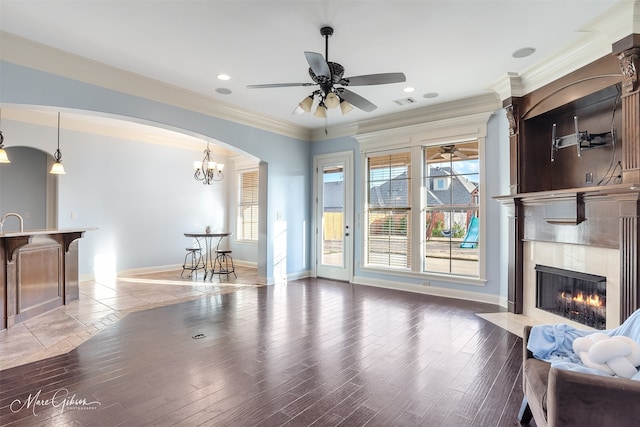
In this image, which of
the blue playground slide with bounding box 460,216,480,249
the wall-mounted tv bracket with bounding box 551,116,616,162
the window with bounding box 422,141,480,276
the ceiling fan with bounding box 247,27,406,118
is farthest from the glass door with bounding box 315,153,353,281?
the wall-mounted tv bracket with bounding box 551,116,616,162

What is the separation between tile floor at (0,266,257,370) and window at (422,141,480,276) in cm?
323

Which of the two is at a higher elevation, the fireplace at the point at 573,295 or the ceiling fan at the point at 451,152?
the ceiling fan at the point at 451,152

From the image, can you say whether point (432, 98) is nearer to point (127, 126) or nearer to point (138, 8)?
point (138, 8)

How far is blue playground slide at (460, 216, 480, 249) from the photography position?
16.7ft

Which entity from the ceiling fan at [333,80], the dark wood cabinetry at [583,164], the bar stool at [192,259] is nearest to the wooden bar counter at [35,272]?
the bar stool at [192,259]

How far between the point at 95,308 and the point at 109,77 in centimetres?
293

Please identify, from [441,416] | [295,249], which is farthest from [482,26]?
[295,249]

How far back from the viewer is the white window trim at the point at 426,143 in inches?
194

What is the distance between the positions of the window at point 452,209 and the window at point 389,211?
0.33m

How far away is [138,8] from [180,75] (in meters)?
1.37

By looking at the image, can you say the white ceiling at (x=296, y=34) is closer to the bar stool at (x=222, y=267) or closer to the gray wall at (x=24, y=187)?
the bar stool at (x=222, y=267)

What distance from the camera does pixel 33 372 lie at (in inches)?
103

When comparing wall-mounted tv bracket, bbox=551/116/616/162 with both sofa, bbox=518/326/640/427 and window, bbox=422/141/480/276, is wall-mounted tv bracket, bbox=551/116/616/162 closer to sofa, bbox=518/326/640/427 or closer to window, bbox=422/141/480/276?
window, bbox=422/141/480/276

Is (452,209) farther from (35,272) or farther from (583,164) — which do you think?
(35,272)
